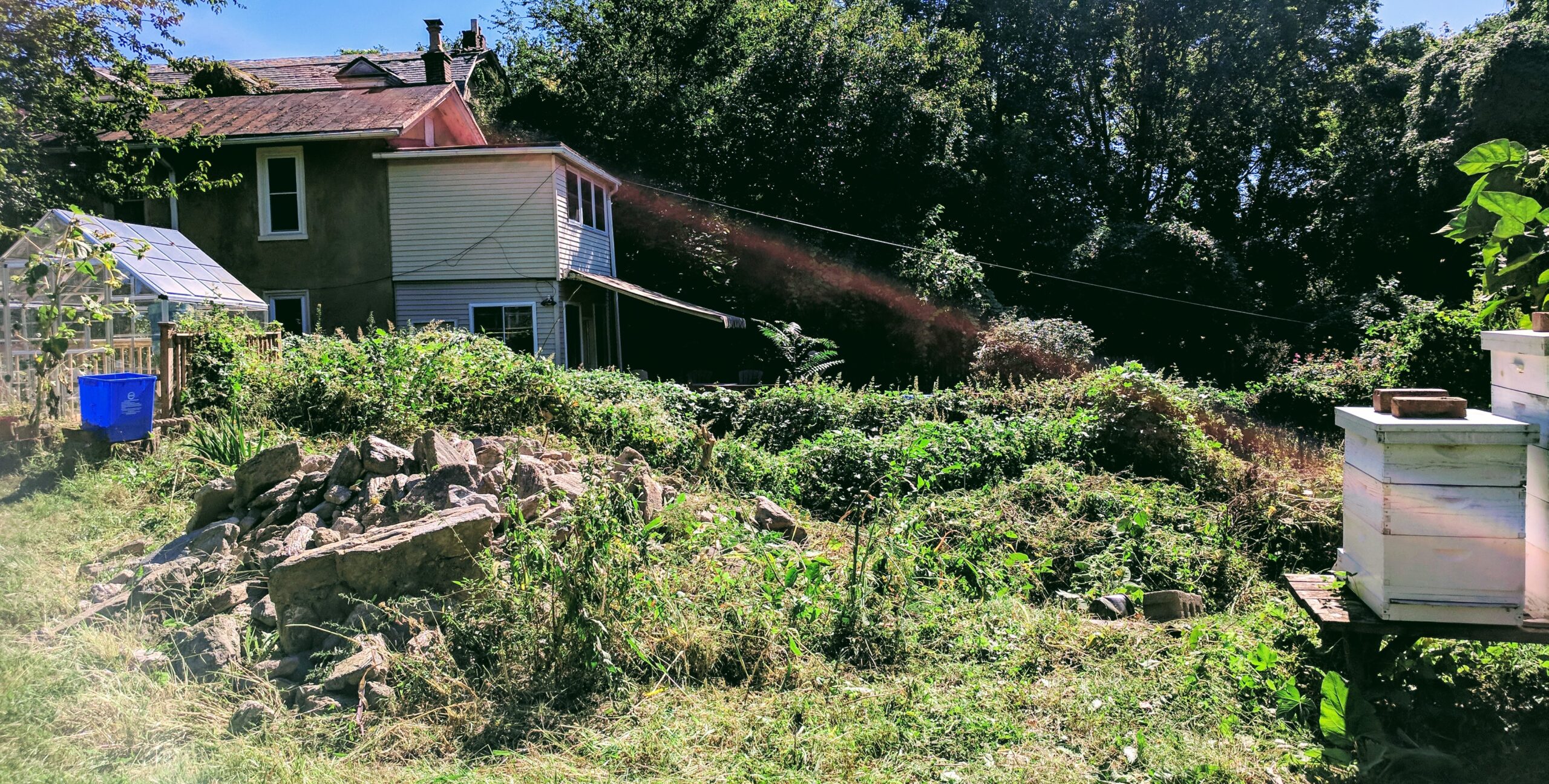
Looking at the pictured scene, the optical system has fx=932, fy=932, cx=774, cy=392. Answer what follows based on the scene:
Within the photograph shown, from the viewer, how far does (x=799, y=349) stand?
2052cm

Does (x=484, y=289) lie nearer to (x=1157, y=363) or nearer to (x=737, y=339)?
(x=737, y=339)

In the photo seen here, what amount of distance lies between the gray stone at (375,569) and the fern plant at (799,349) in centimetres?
1233

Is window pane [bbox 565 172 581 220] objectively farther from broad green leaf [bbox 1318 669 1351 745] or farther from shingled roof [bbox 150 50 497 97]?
broad green leaf [bbox 1318 669 1351 745]

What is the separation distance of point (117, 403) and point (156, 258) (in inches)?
207

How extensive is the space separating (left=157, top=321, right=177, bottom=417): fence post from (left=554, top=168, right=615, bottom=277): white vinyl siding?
9.61 meters

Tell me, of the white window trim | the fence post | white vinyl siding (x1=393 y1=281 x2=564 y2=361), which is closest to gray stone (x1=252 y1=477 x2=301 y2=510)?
the fence post

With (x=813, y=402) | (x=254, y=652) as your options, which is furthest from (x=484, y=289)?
(x=254, y=652)

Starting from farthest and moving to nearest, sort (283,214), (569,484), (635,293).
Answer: (635,293) < (283,214) < (569,484)

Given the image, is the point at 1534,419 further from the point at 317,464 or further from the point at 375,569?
the point at 317,464

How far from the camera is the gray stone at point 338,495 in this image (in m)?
6.57

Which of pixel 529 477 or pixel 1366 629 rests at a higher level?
pixel 529 477

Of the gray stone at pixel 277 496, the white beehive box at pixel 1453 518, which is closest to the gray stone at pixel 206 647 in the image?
the gray stone at pixel 277 496

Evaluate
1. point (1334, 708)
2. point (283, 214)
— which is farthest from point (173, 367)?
point (1334, 708)

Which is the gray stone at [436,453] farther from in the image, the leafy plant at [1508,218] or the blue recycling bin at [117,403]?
the leafy plant at [1508,218]
